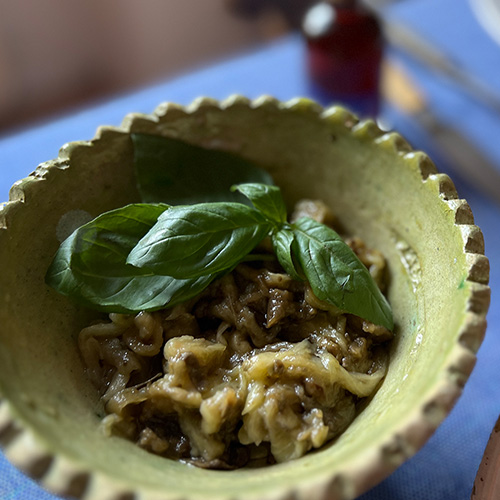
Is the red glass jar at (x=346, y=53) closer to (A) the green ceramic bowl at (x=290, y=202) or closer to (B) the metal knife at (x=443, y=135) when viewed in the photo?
(B) the metal knife at (x=443, y=135)

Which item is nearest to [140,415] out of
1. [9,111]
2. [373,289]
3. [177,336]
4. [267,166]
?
[177,336]

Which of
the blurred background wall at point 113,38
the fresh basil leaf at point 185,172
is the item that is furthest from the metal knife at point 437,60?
the fresh basil leaf at point 185,172

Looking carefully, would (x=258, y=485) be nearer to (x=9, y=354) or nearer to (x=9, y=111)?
(x=9, y=354)

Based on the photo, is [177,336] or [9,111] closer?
[177,336]

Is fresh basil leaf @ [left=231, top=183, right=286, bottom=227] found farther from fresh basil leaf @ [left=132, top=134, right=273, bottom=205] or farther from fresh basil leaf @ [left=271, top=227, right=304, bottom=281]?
fresh basil leaf @ [left=132, top=134, right=273, bottom=205]

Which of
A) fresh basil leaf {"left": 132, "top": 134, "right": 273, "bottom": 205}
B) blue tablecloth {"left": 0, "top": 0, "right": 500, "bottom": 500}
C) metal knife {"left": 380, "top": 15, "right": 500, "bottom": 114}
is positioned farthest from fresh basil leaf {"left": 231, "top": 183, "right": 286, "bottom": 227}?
metal knife {"left": 380, "top": 15, "right": 500, "bottom": 114}

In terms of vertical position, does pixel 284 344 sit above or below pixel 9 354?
below
